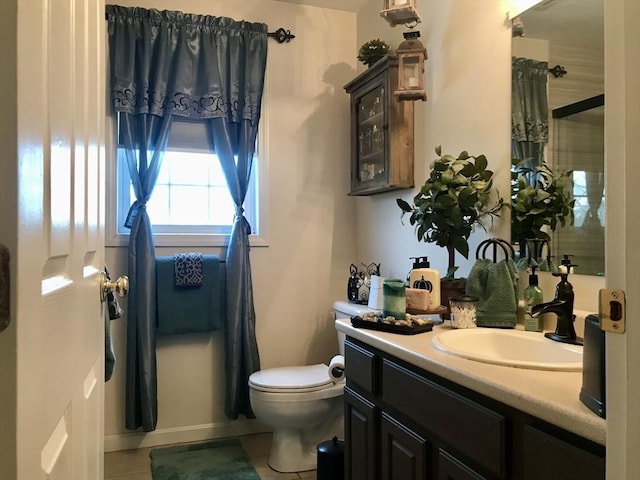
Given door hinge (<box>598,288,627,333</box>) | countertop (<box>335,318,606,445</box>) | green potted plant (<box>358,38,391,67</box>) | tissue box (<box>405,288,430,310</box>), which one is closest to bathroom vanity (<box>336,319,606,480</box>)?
countertop (<box>335,318,606,445</box>)

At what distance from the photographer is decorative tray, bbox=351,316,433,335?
1.61 m

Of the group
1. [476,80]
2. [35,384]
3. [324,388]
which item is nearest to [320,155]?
[476,80]

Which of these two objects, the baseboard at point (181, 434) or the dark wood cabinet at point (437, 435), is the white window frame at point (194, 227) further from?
the dark wood cabinet at point (437, 435)

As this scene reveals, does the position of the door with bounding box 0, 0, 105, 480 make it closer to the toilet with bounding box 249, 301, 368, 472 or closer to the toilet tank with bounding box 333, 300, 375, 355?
the toilet with bounding box 249, 301, 368, 472

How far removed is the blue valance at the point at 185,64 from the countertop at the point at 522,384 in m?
1.90

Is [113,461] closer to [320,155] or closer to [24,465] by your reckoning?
[320,155]

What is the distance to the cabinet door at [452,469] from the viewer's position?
3.77 ft

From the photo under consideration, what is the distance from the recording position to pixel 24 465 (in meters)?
0.54

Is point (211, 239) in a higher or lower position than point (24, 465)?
higher

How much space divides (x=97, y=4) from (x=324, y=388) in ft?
6.11

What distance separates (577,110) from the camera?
1610 mm

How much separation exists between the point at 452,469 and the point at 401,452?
10.1 inches

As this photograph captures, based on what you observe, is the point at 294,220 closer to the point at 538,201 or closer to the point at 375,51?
the point at 375,51

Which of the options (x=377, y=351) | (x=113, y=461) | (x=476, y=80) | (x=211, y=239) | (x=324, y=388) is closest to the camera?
(x=377, y=351)
